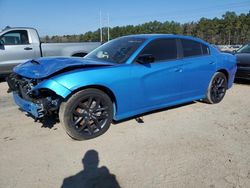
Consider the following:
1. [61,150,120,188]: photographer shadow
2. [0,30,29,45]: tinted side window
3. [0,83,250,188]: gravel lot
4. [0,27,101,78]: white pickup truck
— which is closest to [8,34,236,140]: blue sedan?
[0,83,250,188]: gravel lot

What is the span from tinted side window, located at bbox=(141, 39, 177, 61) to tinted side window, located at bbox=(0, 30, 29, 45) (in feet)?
18.8

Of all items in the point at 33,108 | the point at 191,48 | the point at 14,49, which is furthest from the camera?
the point at 14,49

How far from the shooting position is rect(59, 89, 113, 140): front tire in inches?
148

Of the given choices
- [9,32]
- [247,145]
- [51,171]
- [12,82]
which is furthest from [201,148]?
[9,32]

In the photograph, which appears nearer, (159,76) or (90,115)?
(90,115)

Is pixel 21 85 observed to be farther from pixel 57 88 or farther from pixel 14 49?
pixel 14 49

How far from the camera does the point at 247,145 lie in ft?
12.8

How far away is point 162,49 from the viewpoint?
15.9ft

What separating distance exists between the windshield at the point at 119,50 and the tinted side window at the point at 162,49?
0.19 m

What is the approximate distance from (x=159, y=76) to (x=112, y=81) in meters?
0.98

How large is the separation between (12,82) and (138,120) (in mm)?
2319

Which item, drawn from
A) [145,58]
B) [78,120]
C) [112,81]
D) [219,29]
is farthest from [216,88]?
[219,29]

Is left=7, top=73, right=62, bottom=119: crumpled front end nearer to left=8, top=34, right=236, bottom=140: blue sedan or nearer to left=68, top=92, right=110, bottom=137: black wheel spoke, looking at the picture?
left=8, top=34, right=236, bottom=140: blue sedan

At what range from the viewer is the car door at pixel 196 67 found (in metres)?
5.15
